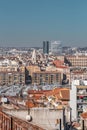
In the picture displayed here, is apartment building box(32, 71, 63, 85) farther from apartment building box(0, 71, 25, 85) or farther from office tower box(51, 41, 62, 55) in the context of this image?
office tower box(51, 41, 62, 55)

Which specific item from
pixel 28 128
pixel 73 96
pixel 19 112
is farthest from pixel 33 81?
pixel 28 128

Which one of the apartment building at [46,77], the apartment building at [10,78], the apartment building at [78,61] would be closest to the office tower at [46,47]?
the apartment building at [78,61]

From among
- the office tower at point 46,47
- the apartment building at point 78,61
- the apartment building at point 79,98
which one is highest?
the office tower at point 46,47

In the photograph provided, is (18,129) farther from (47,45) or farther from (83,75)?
(47,45)

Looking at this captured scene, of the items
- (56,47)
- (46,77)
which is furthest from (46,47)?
(46,77)

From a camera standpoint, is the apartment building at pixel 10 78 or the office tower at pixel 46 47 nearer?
the apartment building at pixel 10 78

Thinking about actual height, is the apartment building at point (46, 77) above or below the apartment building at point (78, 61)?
below

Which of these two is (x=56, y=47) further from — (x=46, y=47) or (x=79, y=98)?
(x=79, y=98)

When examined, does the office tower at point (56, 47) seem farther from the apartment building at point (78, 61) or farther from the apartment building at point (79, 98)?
the apartment building at point (79, 98)
